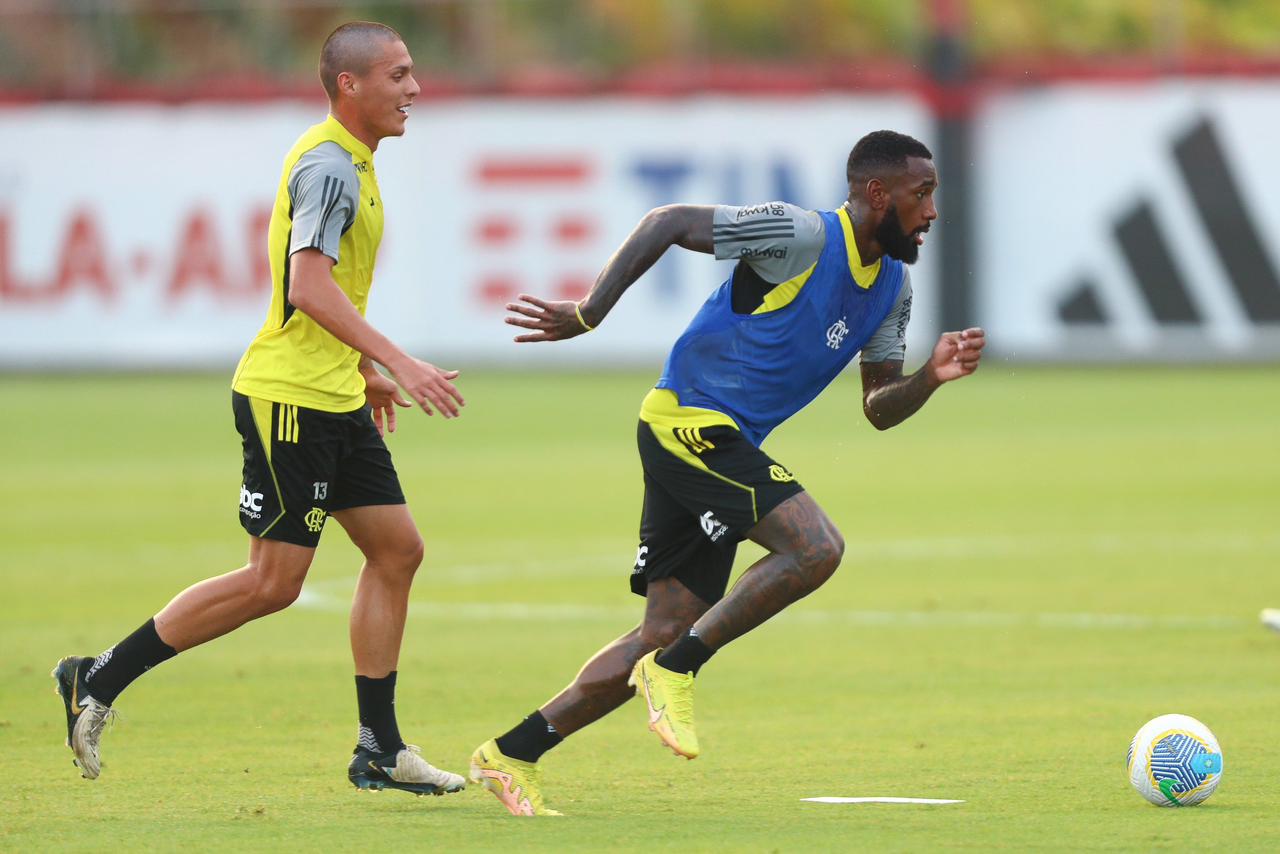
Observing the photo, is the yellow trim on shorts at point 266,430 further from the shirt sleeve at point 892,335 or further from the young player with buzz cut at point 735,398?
the shirt sleeve at point 892,335

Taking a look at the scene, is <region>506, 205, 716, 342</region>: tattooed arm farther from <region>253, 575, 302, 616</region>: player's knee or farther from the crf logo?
<region>253, 575, 302, 616</region>: player's knee

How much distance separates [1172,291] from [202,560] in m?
18.3

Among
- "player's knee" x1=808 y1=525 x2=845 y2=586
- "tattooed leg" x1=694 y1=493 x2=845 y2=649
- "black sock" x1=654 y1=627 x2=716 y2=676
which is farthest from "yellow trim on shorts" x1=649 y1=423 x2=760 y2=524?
"black sock" x1=654 y1=627 x2=716 y2=676

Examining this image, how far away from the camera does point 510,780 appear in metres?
8.21

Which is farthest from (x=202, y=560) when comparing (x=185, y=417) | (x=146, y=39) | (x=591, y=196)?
(x=146, y=39)

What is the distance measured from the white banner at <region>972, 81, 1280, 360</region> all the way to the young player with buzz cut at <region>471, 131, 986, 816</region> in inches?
916

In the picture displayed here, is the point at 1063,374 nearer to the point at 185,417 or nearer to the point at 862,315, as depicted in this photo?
the point at 185,417

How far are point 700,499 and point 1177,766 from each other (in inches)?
72.4

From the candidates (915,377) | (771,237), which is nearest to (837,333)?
(915,377)

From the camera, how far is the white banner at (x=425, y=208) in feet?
106

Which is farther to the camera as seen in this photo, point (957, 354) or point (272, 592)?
point (272, 592)

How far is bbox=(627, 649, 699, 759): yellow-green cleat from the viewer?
7828 millimetres

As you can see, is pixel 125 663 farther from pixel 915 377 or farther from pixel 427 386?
pixel 915 377

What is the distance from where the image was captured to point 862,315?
27.8ft
